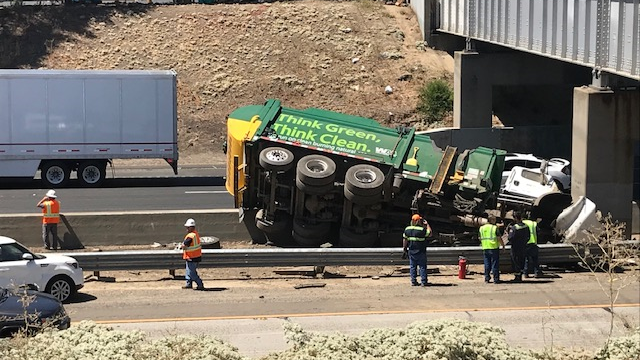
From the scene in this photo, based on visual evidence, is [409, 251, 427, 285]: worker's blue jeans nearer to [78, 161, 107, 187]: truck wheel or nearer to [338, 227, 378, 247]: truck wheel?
[338, 227, 378, 247]: truck wheel

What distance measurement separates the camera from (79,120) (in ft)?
113

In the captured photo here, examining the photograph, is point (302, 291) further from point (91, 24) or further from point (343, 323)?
point (91, 24)

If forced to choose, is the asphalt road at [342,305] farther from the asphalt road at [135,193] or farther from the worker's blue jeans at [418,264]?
the asphalt road at [135,193]

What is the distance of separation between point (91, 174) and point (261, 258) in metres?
14.7

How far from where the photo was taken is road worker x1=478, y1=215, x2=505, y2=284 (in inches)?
834

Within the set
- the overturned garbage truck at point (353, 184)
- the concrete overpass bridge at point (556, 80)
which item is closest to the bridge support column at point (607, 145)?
the concrete overpass bridge at point (556, 80)

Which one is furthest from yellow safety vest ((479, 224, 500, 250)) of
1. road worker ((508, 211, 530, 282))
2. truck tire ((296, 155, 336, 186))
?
truck tire ((296, 155, 336, 186))

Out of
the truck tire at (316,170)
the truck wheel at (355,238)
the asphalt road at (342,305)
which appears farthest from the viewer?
the truck wheel at (355,238)

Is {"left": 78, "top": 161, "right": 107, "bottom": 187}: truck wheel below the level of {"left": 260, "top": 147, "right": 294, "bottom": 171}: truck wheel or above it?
below

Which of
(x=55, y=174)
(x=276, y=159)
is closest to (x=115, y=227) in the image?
(x=276, y=159)

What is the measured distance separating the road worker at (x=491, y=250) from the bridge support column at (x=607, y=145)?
607cm

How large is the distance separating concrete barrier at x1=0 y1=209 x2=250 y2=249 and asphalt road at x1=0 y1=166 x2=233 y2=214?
4.42 metres

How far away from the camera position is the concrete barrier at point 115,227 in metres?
24.3

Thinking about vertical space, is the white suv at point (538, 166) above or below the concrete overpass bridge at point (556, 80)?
below
